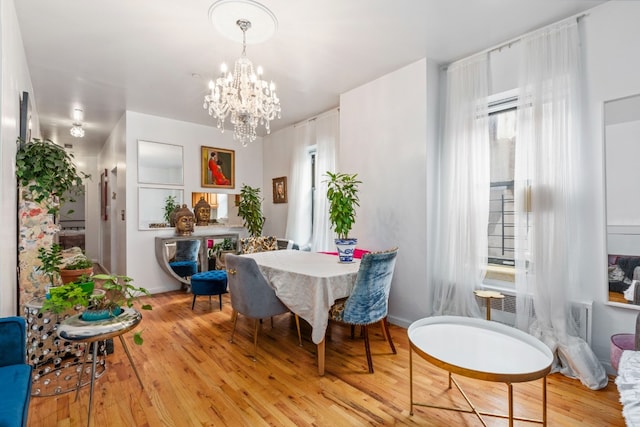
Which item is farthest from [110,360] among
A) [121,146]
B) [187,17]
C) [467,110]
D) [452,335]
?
[467,110]

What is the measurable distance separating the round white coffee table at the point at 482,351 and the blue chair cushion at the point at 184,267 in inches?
156

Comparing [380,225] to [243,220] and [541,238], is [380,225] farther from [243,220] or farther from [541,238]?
[243,220]

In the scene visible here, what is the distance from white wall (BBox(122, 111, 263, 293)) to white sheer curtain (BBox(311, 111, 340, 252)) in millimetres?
1883

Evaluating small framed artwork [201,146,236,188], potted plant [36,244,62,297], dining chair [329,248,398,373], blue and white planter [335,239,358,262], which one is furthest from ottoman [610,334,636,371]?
small framed artwork [201,146,236,188]

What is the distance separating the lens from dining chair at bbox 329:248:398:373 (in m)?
2.32

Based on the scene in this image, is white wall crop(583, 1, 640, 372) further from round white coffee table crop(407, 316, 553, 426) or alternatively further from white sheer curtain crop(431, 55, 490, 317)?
round white coffee table crop(407, 316, 553, 426)

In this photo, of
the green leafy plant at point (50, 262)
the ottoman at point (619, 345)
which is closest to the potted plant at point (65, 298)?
the green leafy plant at point (50, 262)

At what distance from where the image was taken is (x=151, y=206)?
4934mm

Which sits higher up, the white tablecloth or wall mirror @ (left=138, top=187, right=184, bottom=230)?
wall mirror @ (left=138, top=187, right=184, bottom=230)

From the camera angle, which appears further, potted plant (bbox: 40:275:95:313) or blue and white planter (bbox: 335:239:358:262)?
blue and white planter (bbox: 335:239:358:262)

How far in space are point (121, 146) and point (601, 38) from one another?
19.4 feet

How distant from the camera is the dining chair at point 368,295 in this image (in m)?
2.32

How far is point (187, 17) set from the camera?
2492mm

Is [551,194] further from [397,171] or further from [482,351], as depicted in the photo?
[482,351]
